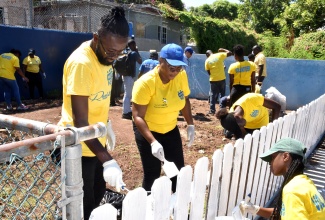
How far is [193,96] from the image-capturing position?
34.9ft

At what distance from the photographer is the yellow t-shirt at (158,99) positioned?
263 centimetres

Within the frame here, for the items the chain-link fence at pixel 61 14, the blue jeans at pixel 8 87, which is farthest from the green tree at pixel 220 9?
the blue jeans at pixel 8 87

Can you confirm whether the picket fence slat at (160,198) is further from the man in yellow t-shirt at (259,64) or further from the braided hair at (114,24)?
the man in yellow t-shirt at (259,64)

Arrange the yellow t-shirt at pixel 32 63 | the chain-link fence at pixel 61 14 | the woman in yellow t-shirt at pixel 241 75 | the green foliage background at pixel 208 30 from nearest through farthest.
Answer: the woman in yellow t-shirt at pixel 241 75
the yellow t-shirt at pixel 32 63
the chain-link fence at pixel 61 14
the green foliage background at pixel 208 30

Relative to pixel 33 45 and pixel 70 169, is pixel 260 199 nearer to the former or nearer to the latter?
pixel 70 169

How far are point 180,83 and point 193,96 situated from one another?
25.6 ft

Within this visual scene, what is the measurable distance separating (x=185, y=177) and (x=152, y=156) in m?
1.01

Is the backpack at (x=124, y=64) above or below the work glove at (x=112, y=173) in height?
above

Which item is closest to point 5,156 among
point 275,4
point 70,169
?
point 70,169

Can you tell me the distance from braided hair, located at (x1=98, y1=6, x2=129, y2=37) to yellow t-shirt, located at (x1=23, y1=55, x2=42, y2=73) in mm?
8068

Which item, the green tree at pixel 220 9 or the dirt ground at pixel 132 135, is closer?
the dirt ground at pixel 132 135

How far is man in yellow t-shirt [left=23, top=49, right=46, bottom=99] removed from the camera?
9086mm

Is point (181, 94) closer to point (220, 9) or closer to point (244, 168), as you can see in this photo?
point (244, 168)

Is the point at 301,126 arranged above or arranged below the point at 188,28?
below
